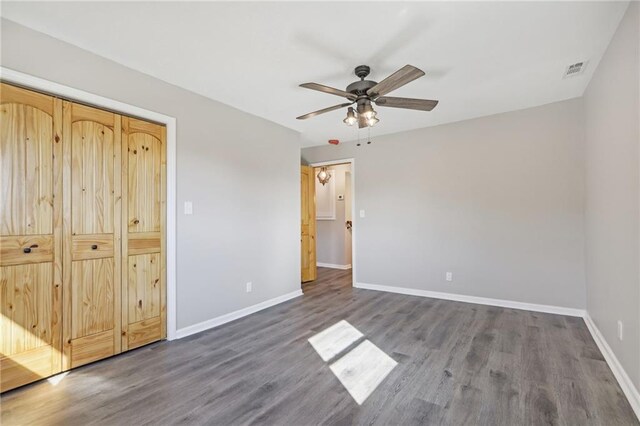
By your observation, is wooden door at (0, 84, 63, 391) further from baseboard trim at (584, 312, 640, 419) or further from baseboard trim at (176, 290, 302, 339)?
baseboard trim at (584, 312, 640, 419)

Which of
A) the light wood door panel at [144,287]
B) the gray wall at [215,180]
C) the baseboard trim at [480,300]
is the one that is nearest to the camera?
the gray wall at [215,180]

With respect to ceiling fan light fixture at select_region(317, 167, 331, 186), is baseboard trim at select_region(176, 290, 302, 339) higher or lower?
lower

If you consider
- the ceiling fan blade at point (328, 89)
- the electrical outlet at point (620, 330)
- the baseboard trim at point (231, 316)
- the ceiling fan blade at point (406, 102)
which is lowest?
the baseboard trim at point (231, 316)

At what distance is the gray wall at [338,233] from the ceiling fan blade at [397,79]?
423cm

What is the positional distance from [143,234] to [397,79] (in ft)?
8.45

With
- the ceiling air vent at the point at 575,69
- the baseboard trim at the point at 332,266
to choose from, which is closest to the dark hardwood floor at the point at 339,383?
the ceiling air vent at the point at 575,69

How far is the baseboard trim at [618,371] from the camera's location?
180cm

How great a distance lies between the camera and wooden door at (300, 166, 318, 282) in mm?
5340

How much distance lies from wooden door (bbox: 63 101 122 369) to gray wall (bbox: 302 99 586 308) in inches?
138

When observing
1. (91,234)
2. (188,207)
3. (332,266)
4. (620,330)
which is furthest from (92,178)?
(332,266)

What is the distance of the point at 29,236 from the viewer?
6.89 feet

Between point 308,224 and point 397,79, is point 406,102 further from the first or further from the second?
point 308,224

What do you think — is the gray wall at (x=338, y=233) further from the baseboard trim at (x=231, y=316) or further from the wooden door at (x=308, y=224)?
the baseboard trim at (x=231, y=316)

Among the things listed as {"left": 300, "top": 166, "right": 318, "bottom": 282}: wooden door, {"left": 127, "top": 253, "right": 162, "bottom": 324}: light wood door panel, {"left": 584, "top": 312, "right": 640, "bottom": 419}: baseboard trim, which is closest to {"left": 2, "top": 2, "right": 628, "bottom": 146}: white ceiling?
{"left": 127, "top": 253, "right": 162, "bottom": 324}: light wood door panel
